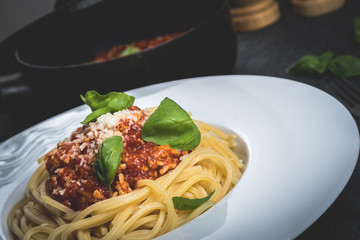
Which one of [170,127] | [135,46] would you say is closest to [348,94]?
[170,127]

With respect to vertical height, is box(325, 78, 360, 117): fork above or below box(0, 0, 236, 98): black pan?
below

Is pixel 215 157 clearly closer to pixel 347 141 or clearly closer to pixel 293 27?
pixel 347 141

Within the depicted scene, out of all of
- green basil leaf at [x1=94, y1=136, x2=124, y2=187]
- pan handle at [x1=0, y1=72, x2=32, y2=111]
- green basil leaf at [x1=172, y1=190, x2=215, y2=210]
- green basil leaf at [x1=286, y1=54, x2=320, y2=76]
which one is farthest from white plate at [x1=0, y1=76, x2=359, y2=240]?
green basil leaf at [x1=286, y1=54, x2=320, y2=76]

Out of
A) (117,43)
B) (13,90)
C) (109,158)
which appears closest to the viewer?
(109,158)

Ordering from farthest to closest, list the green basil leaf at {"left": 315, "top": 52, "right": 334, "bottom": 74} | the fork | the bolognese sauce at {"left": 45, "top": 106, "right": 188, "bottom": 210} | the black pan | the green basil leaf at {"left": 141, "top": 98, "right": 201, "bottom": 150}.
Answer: the green basil leaf at {"left": 315, "top": 52, "right": 334, "bottom": 74}, the black pan, the fork, the bolognese sauce at {"left": 45, "top": 106, "right": 188, "bottom": 210}, the green basil leaf at {"left": 141, "top": 98, "right": 201, "bottom": 150}

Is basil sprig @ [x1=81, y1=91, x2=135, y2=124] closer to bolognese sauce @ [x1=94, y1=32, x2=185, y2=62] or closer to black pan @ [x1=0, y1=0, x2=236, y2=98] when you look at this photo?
black pan @ [x1=0, y1=0, x2=236, y2=98]

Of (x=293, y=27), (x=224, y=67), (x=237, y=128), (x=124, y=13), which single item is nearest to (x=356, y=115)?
(x=237, y=128)

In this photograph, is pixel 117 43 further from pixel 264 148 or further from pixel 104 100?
pixel 264 148

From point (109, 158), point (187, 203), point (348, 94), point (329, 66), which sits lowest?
point (329, 66)
